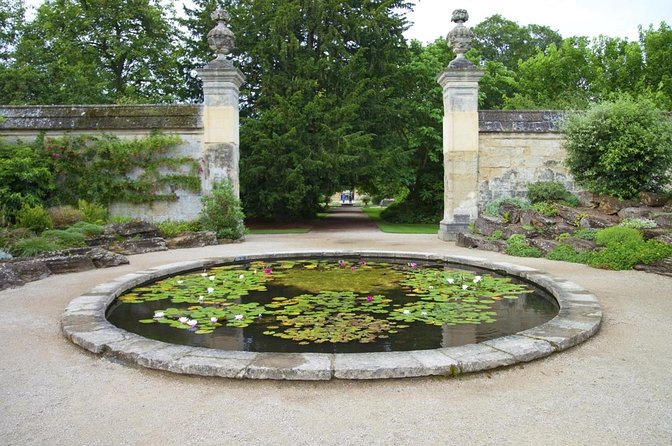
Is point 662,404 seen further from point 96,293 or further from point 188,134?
point 188,134

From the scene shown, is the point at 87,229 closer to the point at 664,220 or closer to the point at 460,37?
the point at 460,37

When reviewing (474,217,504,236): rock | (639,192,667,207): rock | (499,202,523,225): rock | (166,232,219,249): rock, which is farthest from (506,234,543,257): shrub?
(166,232,219,249): rock

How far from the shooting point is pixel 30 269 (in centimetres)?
662

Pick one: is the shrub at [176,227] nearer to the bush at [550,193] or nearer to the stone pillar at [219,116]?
the stone pillar at [219,116]

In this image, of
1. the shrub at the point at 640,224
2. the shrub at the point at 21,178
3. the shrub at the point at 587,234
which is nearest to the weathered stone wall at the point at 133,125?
the shrub at the point at 21,178

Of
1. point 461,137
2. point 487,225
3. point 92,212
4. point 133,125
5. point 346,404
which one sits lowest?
point 346,404

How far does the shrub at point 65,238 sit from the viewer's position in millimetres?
8336

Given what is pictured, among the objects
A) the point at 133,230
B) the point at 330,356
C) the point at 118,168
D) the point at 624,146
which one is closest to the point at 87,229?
the point at 133,230

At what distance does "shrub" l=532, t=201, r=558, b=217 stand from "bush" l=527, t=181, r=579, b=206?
440 millimetres

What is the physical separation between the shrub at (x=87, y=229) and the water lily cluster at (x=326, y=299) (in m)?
3.31

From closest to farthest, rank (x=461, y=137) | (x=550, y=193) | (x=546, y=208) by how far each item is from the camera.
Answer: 1. (x=546, y=208)
2. (x=550, y=193)
3. (x=461, y=137)

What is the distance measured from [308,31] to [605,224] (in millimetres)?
11694

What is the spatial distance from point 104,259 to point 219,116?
5234 millimetres

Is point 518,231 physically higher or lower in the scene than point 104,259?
higher
